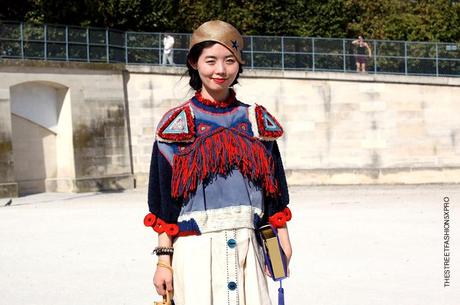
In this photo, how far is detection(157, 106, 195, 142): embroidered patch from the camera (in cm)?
504

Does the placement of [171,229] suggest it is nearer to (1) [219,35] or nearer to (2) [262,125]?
(2) [262,125]

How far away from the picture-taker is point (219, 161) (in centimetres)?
501

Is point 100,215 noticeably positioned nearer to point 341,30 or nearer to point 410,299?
point 410,299

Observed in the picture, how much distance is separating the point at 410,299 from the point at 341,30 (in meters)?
29.3

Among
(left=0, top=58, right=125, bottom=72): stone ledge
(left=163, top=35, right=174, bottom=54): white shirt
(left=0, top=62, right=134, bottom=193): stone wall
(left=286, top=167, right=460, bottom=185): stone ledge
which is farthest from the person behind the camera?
(left=163, top=35, right=174, bottom=54): white shirt

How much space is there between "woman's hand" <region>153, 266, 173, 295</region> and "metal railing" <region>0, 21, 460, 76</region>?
24.6 meters

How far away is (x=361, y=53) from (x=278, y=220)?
26414 mm

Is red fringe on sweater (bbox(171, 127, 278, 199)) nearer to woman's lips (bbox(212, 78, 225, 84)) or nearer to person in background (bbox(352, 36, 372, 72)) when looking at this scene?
woman's lips (bbox(212, 78, 225, 84))

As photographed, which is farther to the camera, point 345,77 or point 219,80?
point 345,77

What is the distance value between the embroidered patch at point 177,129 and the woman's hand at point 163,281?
2.13ft

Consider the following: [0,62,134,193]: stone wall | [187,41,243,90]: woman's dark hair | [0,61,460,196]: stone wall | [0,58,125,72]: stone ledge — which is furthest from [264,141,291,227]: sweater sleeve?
[0,61,460,196]: stone wall

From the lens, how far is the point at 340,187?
28.8 m

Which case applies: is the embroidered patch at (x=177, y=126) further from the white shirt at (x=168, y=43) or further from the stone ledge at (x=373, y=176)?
the white shirt at (x=168, y=43)

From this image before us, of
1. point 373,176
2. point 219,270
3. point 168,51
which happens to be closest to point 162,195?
point 219,270
